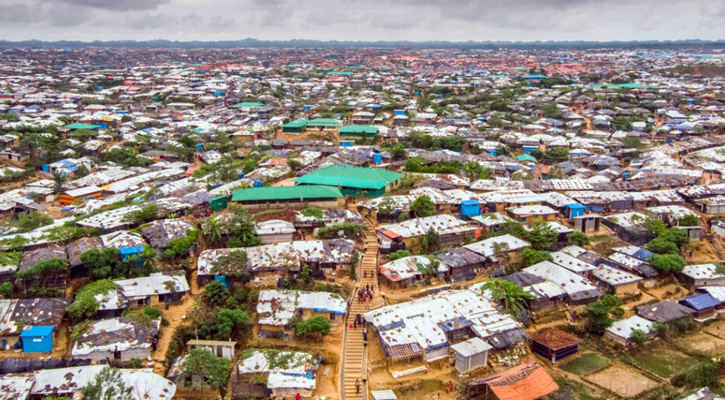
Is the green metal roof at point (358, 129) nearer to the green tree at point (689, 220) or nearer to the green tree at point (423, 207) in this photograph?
the green tree at point (423, 207)

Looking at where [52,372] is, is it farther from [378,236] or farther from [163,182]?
[163,182]

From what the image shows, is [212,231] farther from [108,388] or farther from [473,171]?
[473,171]

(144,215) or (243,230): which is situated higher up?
(144,215)

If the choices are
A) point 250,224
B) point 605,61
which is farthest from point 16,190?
point 605,61

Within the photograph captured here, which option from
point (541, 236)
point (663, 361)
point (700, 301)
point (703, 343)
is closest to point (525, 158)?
point (541, 236)

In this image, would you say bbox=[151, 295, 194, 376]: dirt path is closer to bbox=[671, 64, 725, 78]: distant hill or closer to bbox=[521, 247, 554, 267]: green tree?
bbox=[521, 247, 554, 267]: green tree

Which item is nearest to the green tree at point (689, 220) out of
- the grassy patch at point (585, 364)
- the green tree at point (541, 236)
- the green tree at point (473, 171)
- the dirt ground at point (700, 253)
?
the dirt ground at point (700, 253)

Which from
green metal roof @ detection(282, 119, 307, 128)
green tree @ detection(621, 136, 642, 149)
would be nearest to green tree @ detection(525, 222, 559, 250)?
green tree @ detection(621, 136, 642, 149)
